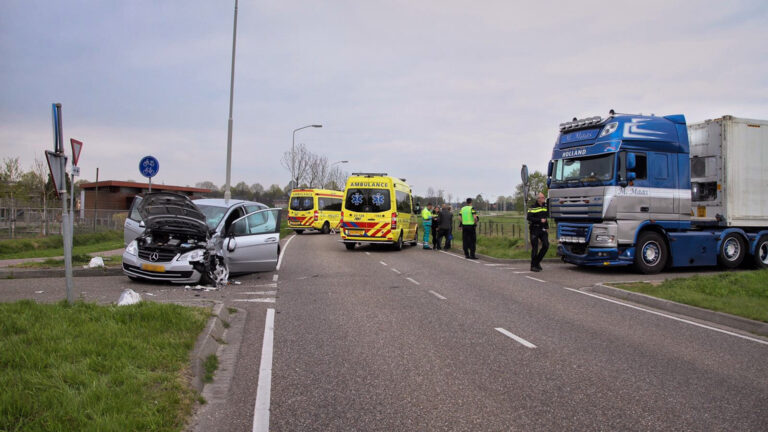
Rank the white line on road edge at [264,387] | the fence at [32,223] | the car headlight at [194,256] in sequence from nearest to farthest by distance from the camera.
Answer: the white line on road edge at [264,387] < the car headlight at [194,256] < the fence at [32,223]

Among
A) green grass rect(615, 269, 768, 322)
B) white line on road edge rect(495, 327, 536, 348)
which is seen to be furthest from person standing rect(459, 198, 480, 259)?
white line on road edge rect(495, 327, 536, 348)

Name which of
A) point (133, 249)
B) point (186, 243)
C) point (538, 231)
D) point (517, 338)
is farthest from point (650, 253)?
point (133, 249)

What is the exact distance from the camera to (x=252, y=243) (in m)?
11.9

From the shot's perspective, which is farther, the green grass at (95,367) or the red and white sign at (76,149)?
the red and white sign at (76,149)

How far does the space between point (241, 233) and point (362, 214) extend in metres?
8.37

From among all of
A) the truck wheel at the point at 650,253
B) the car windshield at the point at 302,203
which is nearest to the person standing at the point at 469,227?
the truck wheel at the point at 650,253

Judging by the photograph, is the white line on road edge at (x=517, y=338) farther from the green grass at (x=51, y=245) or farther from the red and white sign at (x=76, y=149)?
the green grass at (x=51, y=245)

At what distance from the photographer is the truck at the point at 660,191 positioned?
1313 cm

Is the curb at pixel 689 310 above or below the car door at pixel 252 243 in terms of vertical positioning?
below

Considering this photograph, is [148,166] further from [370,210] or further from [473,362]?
[473,362]

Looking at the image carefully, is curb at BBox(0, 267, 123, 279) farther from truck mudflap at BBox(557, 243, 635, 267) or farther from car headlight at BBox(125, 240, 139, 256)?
truck mudflap at BBox(557, 243, 635, 267)

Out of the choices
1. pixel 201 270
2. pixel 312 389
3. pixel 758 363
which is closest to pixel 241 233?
pixel 201 270

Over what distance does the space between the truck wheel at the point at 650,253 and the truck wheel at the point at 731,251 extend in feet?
5.95

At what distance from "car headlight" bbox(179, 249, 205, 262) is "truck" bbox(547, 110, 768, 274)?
29.9ft
